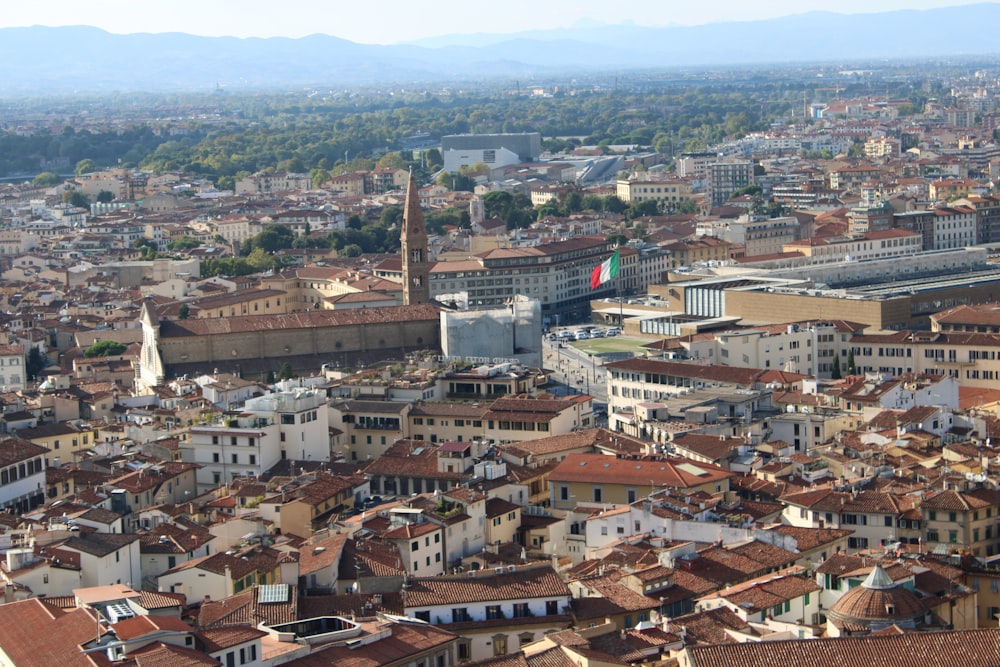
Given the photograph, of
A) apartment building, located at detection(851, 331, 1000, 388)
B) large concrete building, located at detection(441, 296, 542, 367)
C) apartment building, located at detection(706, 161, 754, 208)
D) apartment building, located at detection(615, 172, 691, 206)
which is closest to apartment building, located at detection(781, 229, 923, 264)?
large concrete building, located at detection(441, 296, 542, 367)

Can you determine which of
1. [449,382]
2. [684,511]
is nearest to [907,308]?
[449,382]

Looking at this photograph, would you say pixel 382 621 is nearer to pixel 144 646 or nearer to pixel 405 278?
pixel 144 646

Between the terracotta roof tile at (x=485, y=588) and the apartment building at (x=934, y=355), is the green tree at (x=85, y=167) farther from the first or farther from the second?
the terracotta roof tile at (x=485, y=588)

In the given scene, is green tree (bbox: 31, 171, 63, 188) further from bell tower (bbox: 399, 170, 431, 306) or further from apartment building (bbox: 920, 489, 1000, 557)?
apartment building (bbox: 920, 489, 1000, 557)

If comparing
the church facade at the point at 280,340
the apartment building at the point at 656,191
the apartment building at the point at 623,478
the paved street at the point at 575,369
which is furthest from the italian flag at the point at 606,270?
Result: the apartment building at the point at 656,191

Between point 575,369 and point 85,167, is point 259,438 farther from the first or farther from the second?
point 85,167
